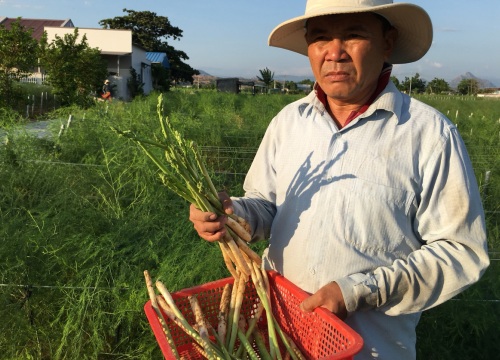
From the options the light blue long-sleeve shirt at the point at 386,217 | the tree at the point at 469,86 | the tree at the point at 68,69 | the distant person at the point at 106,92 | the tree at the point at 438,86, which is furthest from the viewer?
the tree at the point at 469,86

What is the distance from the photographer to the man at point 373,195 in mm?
1249

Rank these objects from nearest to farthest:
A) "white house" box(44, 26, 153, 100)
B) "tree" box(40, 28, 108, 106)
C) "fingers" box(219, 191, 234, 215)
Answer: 1. "fingers" box(219, 191, 234, 215)
2. "tree" box(40, 28, 108, 106)
3. "white house" box(44, 26, 153, 100)

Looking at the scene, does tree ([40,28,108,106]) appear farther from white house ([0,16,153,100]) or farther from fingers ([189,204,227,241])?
fingers ([189,204,227,241])

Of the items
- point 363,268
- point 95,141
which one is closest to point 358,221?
point 363,268

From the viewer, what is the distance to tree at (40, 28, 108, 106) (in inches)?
620

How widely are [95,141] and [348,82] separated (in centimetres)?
402

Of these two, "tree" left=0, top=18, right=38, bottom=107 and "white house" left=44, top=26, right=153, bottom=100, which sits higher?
"white house" left=44, top=26, right=153, bottom=100

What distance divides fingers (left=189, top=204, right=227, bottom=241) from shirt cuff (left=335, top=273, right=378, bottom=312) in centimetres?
35

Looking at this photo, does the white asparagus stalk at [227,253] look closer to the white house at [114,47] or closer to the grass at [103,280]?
the grass at [103,280]

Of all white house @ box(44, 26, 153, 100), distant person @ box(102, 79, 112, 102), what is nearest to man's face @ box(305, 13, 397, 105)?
distant person @ box(102, 79, 112, 102)

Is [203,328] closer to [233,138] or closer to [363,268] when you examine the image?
[363,268]

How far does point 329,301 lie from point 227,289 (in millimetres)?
363

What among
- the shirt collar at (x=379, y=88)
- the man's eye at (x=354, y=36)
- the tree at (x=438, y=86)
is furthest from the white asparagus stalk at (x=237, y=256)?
the tree at (x=438, y=86)

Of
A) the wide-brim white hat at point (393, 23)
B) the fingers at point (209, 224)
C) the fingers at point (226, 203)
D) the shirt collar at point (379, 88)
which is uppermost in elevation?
the wide-brim white hat at point (393, 23)
